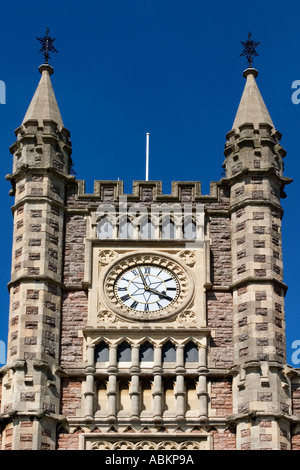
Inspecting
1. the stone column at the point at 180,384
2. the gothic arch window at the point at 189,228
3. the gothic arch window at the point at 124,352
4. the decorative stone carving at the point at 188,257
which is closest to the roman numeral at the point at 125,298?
the gothic arch window at the point at 124,352

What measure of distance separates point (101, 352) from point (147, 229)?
3.87 m

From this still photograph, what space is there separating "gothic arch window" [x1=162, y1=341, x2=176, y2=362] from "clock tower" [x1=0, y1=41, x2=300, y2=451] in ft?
0.08

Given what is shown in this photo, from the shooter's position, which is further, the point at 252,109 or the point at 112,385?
the point at 252,109

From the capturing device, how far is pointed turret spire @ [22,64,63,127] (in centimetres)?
4059

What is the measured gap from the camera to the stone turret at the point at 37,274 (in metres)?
35.9

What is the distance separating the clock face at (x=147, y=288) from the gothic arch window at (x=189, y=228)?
1.14 m

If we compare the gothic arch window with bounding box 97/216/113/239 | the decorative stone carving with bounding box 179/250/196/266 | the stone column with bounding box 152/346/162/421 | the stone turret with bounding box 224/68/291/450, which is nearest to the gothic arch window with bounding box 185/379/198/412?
the stone column with bounding box 152/346/162/421

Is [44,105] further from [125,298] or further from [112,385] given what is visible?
[112,385]

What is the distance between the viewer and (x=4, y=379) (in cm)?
→ 3678

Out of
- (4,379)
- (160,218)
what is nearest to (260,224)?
(160,218)

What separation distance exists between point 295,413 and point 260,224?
17.3 feet

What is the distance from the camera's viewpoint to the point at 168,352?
123ft

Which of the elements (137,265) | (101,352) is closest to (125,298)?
(137,265)

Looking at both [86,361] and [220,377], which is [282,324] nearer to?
[220,377]
